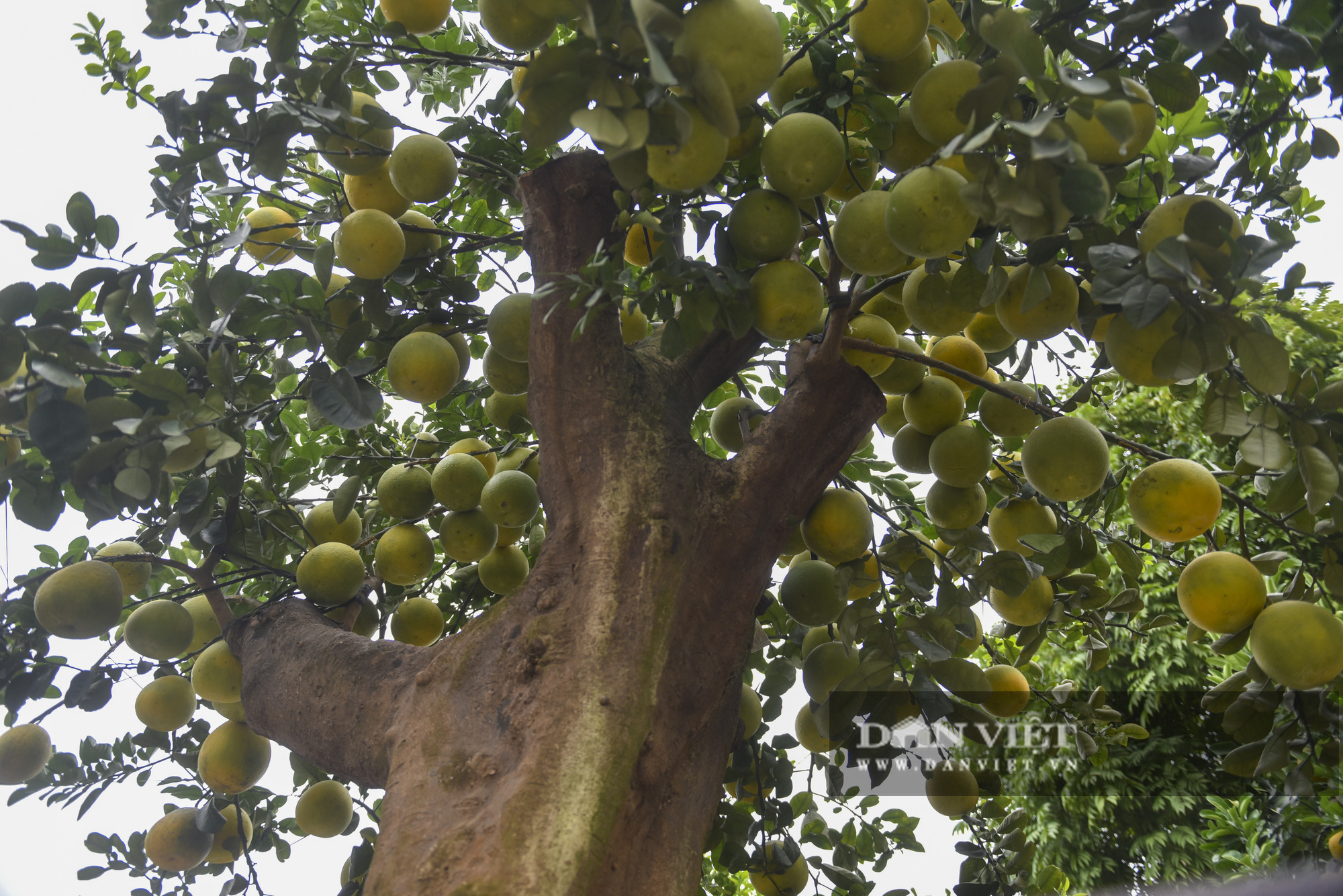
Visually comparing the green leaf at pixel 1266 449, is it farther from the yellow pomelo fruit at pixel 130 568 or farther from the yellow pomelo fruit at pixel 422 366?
the yellow pomelo fruit at pixel 130 568

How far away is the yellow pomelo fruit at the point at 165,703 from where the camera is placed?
7.18ft

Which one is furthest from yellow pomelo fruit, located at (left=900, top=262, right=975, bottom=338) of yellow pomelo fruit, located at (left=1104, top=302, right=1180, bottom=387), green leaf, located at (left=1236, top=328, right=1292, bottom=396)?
green leaf, located at (left=1236, top=328, right=1292, bottom=396)

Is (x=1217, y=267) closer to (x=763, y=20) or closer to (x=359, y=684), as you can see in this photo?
(x=763, y=20)

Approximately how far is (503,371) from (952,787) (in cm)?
158

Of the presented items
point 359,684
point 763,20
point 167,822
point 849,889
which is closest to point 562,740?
point 359,684

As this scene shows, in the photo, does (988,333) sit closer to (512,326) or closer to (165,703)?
(512,326)

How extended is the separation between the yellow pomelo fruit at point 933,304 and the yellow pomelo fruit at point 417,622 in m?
1.57

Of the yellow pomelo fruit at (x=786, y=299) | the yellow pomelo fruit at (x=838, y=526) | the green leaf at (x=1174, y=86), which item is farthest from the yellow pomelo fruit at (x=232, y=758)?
the green leaf at (x=1174, y=86)

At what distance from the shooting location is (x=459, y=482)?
2080 millimetres

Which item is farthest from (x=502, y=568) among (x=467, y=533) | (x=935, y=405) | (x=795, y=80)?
(x=795, y=80)

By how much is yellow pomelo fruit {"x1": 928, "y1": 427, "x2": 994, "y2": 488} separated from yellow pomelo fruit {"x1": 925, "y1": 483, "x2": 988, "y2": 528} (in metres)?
0.05

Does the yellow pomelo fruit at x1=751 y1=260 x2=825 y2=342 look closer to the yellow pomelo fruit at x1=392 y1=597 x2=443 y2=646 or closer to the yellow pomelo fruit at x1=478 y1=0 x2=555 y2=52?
the yellow pomelo fruit at x1=478 y1=0 x2=555 y2=52

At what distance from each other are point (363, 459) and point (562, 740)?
4.40 feet

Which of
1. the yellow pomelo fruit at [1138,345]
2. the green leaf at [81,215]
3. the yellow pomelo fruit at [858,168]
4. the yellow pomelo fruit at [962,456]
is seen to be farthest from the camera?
the yellow pomelo fruit at [962,456]
